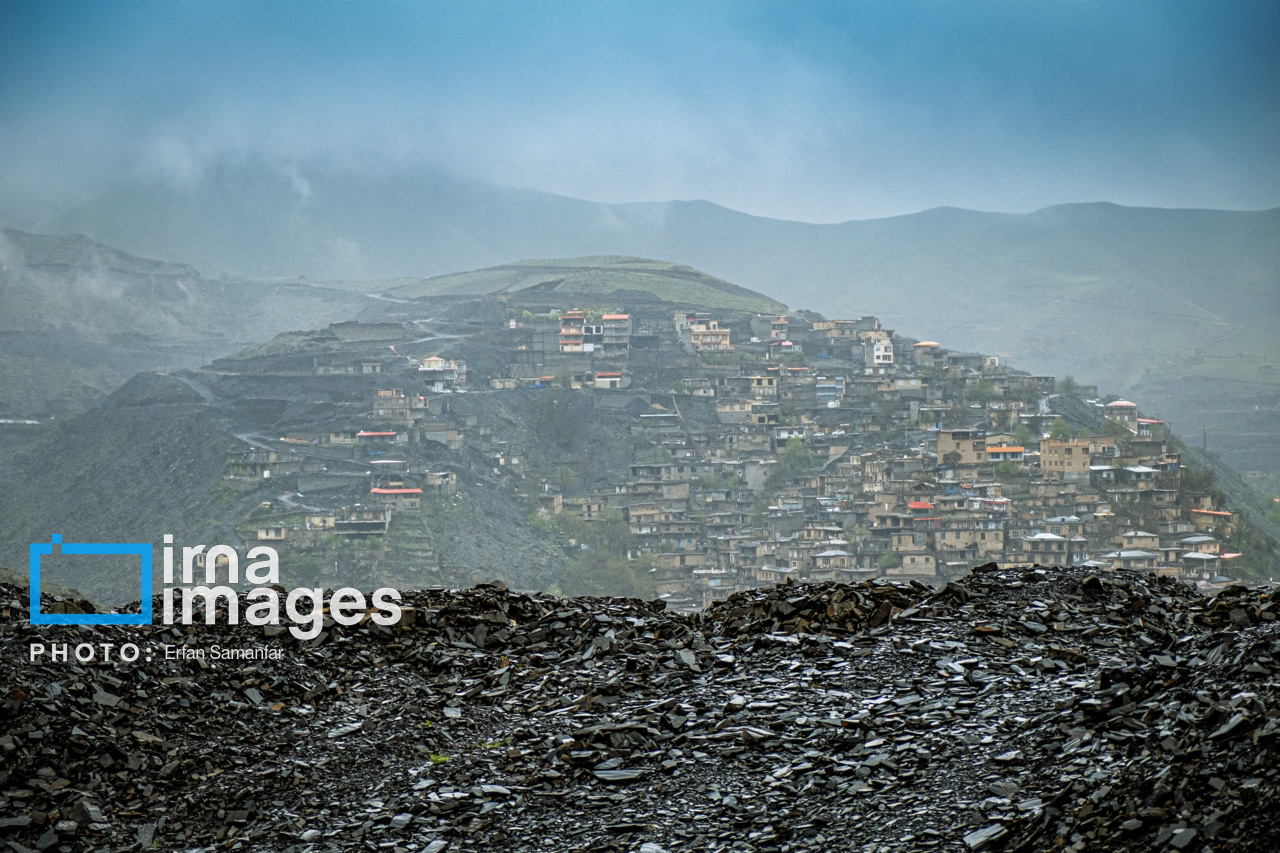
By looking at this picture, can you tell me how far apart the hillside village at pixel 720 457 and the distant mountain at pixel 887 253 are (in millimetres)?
10479

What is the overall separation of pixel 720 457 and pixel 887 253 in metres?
28.8

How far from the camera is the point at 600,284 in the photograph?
123ft

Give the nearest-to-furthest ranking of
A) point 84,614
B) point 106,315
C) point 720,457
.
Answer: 1. point 84,614
2. point 720,457
3. point 106,315

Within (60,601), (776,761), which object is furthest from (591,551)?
(776,761)

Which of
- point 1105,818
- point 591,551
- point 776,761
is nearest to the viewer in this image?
point 1105,818

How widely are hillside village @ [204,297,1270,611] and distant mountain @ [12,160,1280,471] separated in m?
10.5

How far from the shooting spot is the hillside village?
1664 centimetres

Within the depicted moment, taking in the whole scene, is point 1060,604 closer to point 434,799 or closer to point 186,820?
point 434,799

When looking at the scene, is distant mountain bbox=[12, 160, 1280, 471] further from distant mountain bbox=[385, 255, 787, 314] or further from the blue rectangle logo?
the blue rectangle logo

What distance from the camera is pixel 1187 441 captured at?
80.8ft

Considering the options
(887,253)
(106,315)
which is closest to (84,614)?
(106,315)

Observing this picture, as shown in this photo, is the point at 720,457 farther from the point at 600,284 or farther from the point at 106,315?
the point at 106,315

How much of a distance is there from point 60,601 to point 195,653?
2.30 feet

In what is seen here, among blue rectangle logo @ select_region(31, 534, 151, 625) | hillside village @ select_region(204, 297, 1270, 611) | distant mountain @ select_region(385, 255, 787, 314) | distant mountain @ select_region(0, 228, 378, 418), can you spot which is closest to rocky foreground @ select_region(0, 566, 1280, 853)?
blue rectangle logo @ select_region(31, 534, 151, 625)
